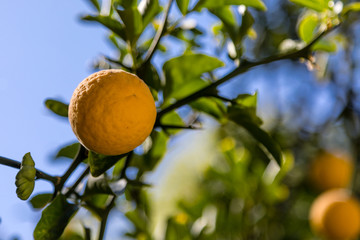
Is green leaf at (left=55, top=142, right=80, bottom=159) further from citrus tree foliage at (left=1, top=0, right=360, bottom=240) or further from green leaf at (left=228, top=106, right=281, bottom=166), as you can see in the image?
green leaf at (left=228, top=106, right=281, bottom=166)

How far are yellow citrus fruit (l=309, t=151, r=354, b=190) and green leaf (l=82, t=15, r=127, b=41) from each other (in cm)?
143

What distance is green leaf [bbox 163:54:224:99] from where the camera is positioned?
0.68 m

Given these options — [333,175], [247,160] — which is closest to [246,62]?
[247,160]

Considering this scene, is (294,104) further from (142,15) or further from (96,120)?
(96,120)

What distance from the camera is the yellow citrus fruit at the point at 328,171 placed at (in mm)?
1816

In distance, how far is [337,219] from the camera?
155cm

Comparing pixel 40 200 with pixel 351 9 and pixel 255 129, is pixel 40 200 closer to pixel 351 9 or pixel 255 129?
pixel 255 129

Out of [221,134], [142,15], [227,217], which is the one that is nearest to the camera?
[142,15]

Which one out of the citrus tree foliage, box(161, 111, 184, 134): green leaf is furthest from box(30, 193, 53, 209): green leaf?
box(161, 111, 184, 134): green leaf

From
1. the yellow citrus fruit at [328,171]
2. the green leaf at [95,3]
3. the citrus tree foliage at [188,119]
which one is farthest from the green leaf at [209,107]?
the yellow citrus fruit at [328,171]

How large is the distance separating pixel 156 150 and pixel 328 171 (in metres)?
1.27

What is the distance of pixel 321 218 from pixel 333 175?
0.37 meters

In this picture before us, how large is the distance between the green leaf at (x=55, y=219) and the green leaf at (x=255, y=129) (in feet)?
0.99

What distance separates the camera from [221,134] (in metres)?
1.96
